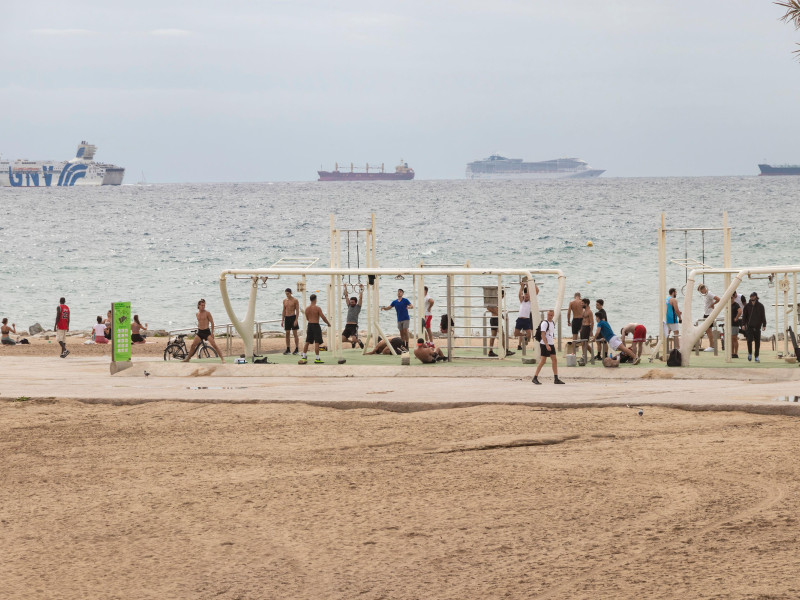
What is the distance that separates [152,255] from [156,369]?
48.8m

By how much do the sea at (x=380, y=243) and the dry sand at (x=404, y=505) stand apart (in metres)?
8.45

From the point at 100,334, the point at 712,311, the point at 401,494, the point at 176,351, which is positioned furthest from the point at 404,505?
the point at 100,334

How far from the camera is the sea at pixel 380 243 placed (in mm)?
45281

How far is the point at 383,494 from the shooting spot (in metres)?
9.97

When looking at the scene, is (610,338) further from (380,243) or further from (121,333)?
(380,243)

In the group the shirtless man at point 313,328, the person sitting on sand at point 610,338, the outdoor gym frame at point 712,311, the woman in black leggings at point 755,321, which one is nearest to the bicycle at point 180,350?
the shirtless man at point 313,328

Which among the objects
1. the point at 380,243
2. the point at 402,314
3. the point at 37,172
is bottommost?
the point at 402,314

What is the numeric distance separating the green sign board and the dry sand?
5325mm

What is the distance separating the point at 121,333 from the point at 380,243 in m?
53.6

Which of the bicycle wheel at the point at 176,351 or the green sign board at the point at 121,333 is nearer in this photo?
the green sign board at the point at 121,333

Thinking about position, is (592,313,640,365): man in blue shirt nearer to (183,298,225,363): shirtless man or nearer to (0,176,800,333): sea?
(0,176,800,333): sea

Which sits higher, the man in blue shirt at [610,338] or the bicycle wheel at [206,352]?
the man in blue shirt at [610,338]

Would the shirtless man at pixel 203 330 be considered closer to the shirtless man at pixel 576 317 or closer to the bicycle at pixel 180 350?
the bicycle at pixel 180 350

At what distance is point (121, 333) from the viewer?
19781 millimetres
